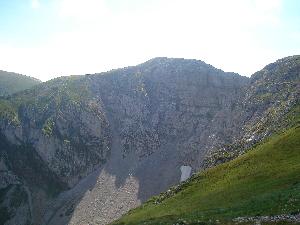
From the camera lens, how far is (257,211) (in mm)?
41656

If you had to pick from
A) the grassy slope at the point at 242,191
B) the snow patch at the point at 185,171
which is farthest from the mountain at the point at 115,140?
the grassy slope at the point at 242,191

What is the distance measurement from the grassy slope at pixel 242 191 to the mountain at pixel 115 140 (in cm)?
4352

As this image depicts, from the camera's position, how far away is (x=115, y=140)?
178125 millimetres

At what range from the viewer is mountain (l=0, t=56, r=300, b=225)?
464 feet

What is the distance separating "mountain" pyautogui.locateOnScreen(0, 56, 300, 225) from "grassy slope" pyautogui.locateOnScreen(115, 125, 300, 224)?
43516 mm

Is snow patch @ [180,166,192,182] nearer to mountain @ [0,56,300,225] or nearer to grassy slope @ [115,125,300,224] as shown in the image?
mountain @ [0,56,300,225]

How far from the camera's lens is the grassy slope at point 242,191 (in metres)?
44.5

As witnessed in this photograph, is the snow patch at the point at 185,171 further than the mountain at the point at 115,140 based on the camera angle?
Yes

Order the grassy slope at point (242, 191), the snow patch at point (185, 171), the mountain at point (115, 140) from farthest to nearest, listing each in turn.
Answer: the snow patch at point (185, 171)
the mountain at point (115, 140)
the grassy slope at point (242, 191)

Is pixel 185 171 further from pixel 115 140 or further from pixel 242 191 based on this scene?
pixel 242 191

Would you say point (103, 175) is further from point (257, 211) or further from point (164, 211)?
point (257, 211)

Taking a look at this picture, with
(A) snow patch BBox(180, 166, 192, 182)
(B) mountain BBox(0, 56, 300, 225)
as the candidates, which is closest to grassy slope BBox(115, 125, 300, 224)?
(B) mountain BBox(0, 56, 300, 225)

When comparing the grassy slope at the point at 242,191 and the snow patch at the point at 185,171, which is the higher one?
the grassy slope at the point at 242,191

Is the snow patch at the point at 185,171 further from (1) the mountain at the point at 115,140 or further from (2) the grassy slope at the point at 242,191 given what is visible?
(2) the grassy slope at the point at 242,191
